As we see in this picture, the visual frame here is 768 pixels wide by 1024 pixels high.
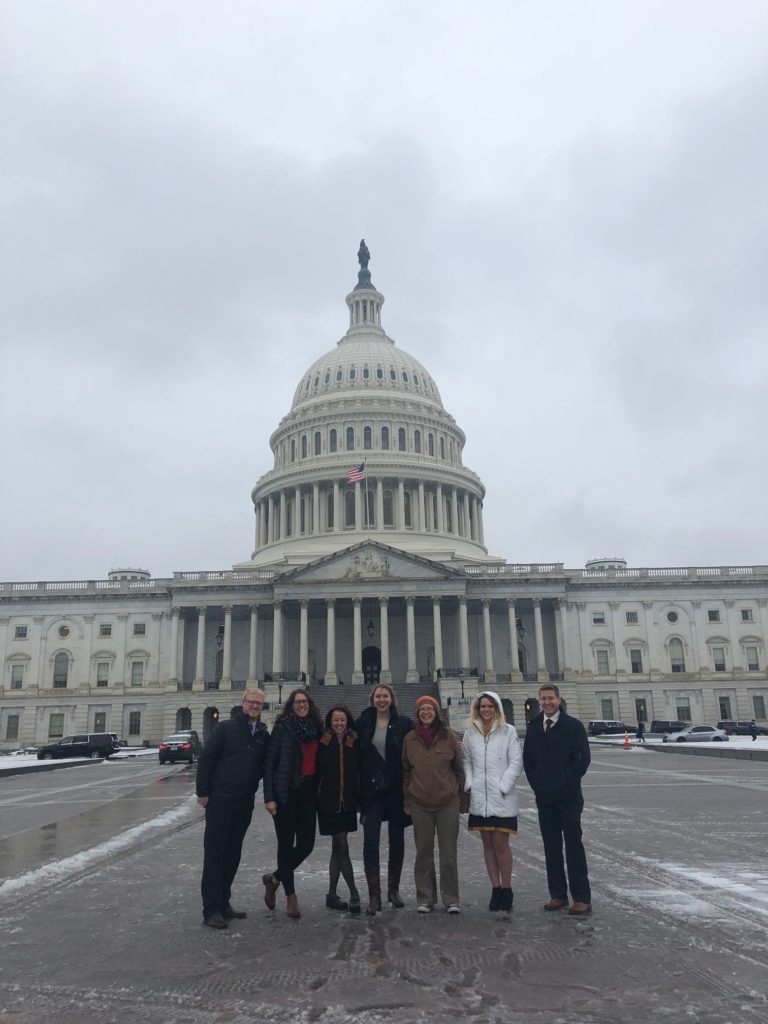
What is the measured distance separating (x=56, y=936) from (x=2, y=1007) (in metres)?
2.09

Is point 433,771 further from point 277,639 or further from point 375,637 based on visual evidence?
point 375,637

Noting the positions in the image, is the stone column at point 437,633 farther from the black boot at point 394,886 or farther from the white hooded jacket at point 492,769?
the white hooded jacket at point 492,769

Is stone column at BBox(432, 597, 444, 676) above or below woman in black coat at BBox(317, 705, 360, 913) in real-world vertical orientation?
above

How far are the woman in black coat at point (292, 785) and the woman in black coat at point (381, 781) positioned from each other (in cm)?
52

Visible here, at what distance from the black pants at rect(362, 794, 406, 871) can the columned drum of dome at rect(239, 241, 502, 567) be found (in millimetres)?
72052

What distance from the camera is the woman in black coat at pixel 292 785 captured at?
898 cm

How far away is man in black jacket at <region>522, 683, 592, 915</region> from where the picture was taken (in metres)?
8.84

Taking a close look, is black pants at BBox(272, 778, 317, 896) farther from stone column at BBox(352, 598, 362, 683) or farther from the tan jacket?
stone column at BBox(352, 598, 362, 683)

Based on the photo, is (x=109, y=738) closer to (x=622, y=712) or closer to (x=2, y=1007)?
(x=622, y=712)

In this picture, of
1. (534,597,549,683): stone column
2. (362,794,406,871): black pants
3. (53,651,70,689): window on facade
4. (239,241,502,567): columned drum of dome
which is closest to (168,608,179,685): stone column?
(53,651,70,689): window on facade

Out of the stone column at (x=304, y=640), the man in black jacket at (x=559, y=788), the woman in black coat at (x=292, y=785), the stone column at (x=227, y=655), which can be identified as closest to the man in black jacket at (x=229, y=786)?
the woman in black coat at (x=292, y=785)

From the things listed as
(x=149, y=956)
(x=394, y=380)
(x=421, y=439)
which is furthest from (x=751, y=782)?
(x=394, y=380)

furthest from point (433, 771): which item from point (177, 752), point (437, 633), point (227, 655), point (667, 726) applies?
point (227, 655)

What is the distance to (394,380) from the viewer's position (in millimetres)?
100375
